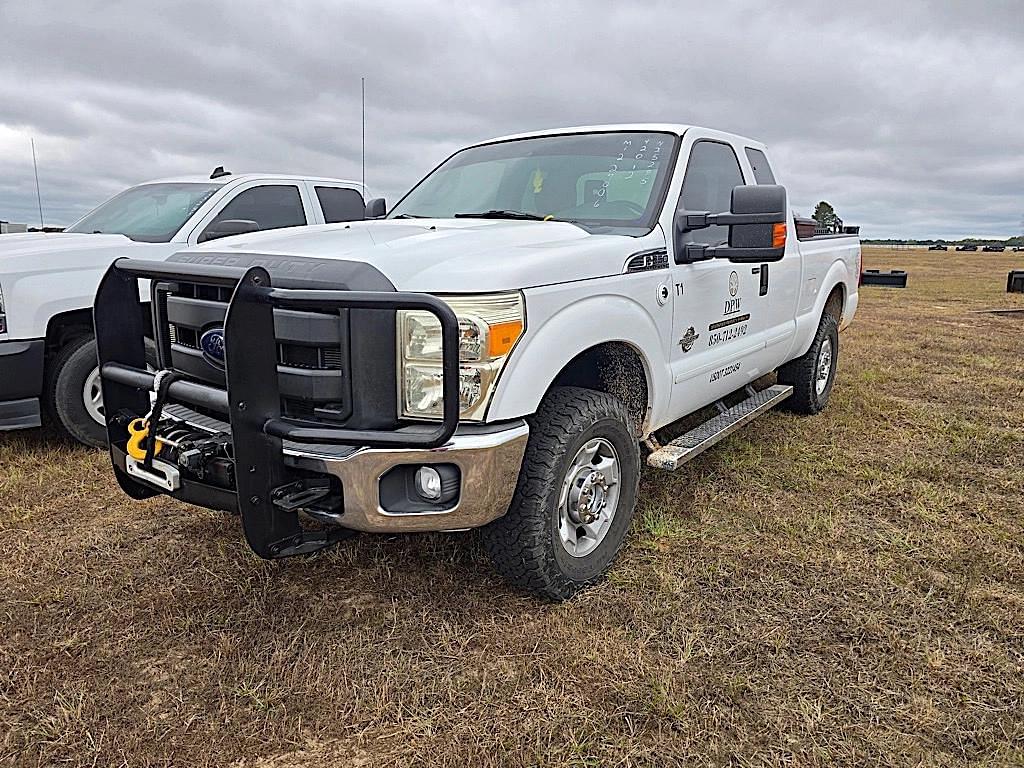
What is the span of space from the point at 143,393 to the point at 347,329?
3.94 ft

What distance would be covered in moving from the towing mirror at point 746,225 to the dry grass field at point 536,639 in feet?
4.39

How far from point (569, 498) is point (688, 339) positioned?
1.17 metres

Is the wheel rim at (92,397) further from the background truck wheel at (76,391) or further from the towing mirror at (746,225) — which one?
the towing mirror at (746,225)

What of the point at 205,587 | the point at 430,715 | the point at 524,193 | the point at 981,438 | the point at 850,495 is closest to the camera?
the point at 430,715

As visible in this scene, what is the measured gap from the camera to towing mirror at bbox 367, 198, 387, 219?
4.85 meters

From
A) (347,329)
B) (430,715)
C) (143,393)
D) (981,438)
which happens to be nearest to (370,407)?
(347,329)

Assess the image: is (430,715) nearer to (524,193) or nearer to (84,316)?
(524,193)

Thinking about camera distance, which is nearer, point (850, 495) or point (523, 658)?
point (523, 658)

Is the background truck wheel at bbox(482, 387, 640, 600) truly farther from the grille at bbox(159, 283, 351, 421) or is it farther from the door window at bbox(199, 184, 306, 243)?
the door window at bbox(199, 184, 306, 243)

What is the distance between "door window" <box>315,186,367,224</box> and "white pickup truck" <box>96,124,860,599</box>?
3.10 m

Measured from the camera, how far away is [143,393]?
10.6 feet

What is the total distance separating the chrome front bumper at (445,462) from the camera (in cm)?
256

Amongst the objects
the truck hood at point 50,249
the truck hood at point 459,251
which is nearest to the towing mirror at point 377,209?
the truck hood at point 459,251

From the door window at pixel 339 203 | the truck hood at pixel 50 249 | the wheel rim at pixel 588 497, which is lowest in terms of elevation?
the wheel rim at pixel 588 497
